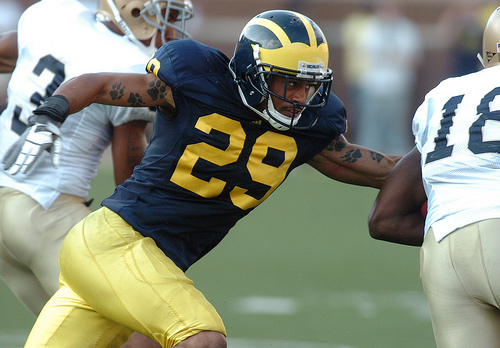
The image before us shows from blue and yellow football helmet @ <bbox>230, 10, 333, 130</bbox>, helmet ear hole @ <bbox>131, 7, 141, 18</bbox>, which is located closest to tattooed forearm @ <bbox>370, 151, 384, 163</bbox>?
blue and yellow football helmet @ <bbox>230, 10, 333, 130</bbox>

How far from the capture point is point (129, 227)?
277 cm

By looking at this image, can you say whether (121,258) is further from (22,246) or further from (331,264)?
(331,264)

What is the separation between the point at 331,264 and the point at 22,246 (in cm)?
300

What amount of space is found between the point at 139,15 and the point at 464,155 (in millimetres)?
1972

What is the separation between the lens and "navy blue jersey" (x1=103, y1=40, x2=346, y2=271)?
278 cm

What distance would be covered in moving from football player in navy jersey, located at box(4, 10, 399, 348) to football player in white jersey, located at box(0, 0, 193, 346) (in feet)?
A: 1.82

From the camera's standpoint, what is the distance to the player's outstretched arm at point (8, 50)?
146 inches

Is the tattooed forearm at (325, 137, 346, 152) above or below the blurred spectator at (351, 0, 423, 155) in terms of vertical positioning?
above

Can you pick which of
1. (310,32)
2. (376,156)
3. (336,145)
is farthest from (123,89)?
(376,156)

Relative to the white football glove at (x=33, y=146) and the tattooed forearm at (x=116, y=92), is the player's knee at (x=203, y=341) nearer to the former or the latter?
the white football glove at (x=33, y=146)

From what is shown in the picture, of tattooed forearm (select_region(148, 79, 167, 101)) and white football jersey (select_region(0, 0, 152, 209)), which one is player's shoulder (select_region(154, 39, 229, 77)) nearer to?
tattooed forearm (select_region(148, 79, 167, 101))

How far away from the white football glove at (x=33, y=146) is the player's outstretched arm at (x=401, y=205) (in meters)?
1.25

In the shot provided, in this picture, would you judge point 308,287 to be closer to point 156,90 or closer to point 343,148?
point 343,148

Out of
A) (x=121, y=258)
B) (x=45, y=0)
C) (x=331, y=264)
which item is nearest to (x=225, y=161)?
(x=121, y=258)
